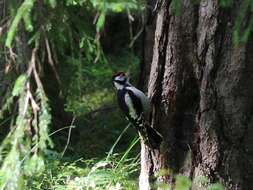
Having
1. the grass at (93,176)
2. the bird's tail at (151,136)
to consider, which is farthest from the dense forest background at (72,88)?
the bird's tail at (151,136)

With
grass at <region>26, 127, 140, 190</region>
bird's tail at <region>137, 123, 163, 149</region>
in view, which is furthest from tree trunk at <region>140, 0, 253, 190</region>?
grass at <region>26, 127, 140, 190</region>

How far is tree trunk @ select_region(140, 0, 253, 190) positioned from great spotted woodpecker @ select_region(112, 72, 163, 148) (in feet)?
0.26

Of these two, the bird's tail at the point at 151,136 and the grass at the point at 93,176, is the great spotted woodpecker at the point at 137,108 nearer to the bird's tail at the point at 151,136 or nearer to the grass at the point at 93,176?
the bird's tail at the point at 151,136

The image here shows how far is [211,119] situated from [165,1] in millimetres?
943

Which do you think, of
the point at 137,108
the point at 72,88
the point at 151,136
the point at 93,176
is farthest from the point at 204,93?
the point at 72,88

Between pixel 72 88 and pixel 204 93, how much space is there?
3.36 m

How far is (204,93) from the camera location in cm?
448

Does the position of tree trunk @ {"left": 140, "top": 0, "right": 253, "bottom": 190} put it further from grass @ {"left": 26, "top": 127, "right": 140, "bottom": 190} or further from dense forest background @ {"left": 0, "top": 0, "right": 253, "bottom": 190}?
grass @ {"left": 26, "top": 127, "right": 140, "bottom": 190}

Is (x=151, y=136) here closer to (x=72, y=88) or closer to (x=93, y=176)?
(x=93, y=176)

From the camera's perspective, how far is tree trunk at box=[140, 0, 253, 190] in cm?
434

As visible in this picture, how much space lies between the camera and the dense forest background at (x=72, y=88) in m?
3.01

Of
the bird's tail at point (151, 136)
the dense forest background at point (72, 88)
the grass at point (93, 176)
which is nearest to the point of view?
the dense forest background at point (72, 88)

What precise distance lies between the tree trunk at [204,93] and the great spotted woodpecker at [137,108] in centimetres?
8

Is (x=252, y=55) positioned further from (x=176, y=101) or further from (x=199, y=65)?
(x=176, y=101)
